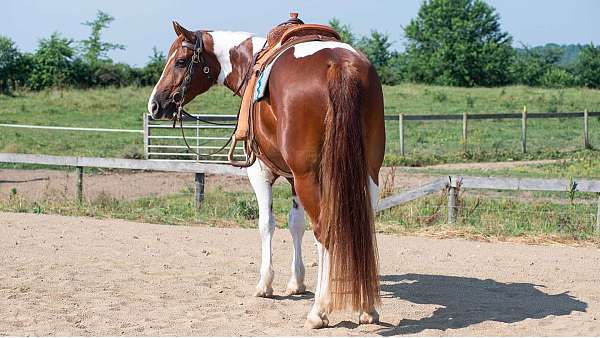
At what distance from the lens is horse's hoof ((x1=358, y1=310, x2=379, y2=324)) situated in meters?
5.80

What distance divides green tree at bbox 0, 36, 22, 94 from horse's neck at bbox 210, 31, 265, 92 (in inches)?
1400

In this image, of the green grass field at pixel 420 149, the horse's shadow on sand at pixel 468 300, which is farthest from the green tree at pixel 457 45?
the horse's shadow on sand at pixel 468 300

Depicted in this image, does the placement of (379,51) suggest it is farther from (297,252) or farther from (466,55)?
(297,252)

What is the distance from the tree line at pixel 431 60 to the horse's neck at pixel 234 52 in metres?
34.9

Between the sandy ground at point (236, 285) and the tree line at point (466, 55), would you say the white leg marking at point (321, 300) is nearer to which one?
the sandy ground at point (236, 285)

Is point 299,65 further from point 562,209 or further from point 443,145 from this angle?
point 443,145

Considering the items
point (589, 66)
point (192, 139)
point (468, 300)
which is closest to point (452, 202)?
point (468, 300)

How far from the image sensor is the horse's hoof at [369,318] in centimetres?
580

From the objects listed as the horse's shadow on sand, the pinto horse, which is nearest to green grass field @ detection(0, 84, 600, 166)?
the horse's shadow on sand

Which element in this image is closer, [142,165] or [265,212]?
[265,212]

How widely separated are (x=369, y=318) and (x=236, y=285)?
6.02ft

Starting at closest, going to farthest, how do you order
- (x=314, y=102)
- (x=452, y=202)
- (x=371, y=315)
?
1. (x=314, y=102)
2. (x=371, y=315)
3. (x=452, y=202)

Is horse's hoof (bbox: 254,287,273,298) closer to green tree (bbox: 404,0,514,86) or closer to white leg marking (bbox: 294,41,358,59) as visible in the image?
white leg marking (bbox: 294,41,358,59)

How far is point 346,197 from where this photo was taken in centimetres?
539
